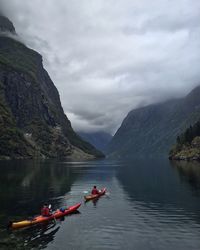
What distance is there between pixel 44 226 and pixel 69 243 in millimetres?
12026

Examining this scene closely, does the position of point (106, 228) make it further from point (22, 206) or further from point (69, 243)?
point (22, 206)

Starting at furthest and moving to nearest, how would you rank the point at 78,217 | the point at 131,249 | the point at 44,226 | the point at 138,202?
the point at 138,202, the point at 78,217, the point at 44,226, the point at 131,249

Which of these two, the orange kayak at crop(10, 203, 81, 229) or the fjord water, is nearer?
the fjord water

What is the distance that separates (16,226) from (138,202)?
37434mm

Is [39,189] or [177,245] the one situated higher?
[39,189]

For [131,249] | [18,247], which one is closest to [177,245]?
[131,249]

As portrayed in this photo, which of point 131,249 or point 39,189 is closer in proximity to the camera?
point 131,249

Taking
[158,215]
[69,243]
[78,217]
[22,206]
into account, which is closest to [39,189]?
[22,206]

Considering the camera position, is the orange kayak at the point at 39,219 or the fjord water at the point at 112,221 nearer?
the fjord water at the point at 112,221

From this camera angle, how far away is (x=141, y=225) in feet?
200

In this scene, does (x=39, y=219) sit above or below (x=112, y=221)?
above

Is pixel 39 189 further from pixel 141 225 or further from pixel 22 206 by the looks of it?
pixel 141 225

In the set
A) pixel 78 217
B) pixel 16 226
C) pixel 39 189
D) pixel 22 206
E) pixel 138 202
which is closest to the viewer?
pixel 16 226

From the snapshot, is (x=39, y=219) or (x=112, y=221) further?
(x=112, y=221)
